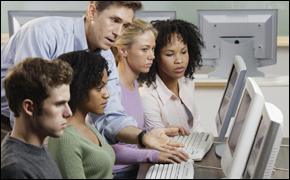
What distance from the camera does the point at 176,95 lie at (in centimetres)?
233

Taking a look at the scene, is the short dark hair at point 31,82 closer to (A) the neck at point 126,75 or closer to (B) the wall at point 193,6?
(A) the neck at point 126,75

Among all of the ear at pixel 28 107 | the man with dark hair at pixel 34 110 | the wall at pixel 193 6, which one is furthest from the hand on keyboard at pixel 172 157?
the wall at pixel 193 6

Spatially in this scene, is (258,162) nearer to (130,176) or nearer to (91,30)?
(130,176)

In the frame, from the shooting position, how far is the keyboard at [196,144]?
172 centimetres

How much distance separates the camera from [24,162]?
0.96 m

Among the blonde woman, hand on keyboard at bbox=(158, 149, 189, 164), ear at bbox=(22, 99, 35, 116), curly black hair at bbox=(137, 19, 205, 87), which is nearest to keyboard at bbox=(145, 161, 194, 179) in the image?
hand on keyboard at bbox=(158, 149, 189, 164)

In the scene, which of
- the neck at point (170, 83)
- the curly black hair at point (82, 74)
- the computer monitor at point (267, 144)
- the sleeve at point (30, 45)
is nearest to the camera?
the computer monitor at point (267, 144)

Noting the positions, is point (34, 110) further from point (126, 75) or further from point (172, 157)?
point (126, 75)

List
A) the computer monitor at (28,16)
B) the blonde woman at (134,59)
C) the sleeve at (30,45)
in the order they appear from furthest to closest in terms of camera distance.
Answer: the computer monitor at (28,16) → the blonde woman at (134,59) → the sleeve at (30,45)

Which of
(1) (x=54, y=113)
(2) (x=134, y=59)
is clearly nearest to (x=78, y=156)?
(1) (x=54, y=113)

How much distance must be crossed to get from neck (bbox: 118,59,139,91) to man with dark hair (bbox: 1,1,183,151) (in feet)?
0.91

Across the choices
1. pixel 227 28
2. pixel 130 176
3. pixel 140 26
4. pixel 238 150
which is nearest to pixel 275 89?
pixel 227 28

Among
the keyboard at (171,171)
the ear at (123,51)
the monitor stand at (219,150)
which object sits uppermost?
the ear at (123,51)

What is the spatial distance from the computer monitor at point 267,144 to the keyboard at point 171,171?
322mm
